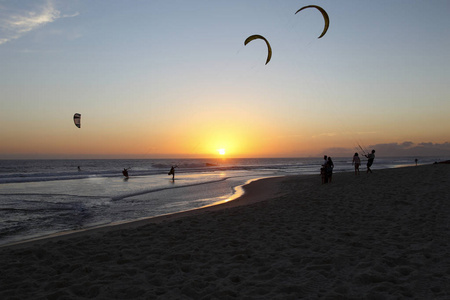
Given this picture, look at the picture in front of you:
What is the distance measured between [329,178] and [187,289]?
16311 mm

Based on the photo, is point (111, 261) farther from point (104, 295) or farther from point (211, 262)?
point (211, 262)

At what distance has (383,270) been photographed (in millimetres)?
4508

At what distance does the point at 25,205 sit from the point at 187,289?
1283cm

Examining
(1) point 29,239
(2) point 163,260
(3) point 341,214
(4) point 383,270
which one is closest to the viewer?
(4) point 383,270

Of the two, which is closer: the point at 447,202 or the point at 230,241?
the point at 230,241

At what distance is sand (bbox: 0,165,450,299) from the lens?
13.2 ft

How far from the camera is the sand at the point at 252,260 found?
4023 millimetres

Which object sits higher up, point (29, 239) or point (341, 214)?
point (341, 214)

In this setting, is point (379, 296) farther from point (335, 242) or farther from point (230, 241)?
point (230, 241)

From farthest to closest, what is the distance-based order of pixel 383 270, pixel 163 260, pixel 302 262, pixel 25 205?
pixel 25 205, pixel 163 260, pixel 302 262, pixel 383 270

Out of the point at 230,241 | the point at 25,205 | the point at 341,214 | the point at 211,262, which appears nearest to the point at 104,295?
the point at 211,262

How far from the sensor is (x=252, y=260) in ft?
16.9

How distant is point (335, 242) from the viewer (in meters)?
5.96

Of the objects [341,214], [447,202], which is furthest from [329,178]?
[341,214]
